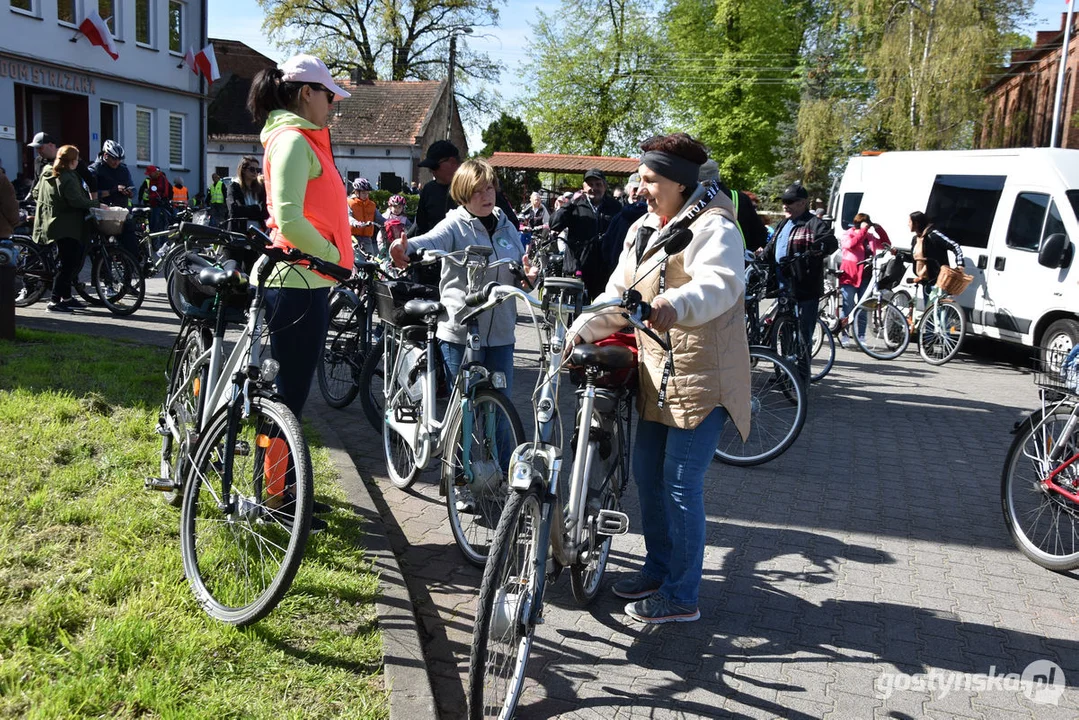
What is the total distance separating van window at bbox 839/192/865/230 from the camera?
16.8m

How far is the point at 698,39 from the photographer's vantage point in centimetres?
4734

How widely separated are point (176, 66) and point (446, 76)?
2248 centimetres

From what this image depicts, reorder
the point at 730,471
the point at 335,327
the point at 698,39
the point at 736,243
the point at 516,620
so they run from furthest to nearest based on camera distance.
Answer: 1. the point at 698,39
2. the point at 335,327
3. the point at 730,471
4. the point at 736,243
5. the point at 516,620

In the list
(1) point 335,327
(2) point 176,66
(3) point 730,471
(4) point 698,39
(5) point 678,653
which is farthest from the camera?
(4) point 698,39

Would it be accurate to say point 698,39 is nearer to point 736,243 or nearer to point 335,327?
point 335,327

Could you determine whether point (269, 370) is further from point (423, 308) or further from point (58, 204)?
point (58, 204)

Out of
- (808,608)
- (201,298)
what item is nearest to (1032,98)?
(808,608)

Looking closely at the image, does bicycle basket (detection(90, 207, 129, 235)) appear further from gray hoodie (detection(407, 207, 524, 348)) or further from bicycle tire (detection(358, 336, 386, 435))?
gray hoodie (detection(407, 207, 524, 348))

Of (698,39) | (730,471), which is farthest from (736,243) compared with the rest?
(698,39)

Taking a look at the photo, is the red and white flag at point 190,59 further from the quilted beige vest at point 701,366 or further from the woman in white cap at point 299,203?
the quilted beige vest at point 701,366

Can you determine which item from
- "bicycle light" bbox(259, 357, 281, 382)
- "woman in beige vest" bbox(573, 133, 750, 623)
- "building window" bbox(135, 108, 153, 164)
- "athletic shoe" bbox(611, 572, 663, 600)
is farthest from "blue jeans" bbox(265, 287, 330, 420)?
"building window" bbox(135, 108, 153, 164)

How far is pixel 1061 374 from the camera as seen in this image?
A: 5020 mm

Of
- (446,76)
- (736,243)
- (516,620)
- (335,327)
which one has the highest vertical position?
(446,76)

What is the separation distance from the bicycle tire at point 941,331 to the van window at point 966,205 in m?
0.93
